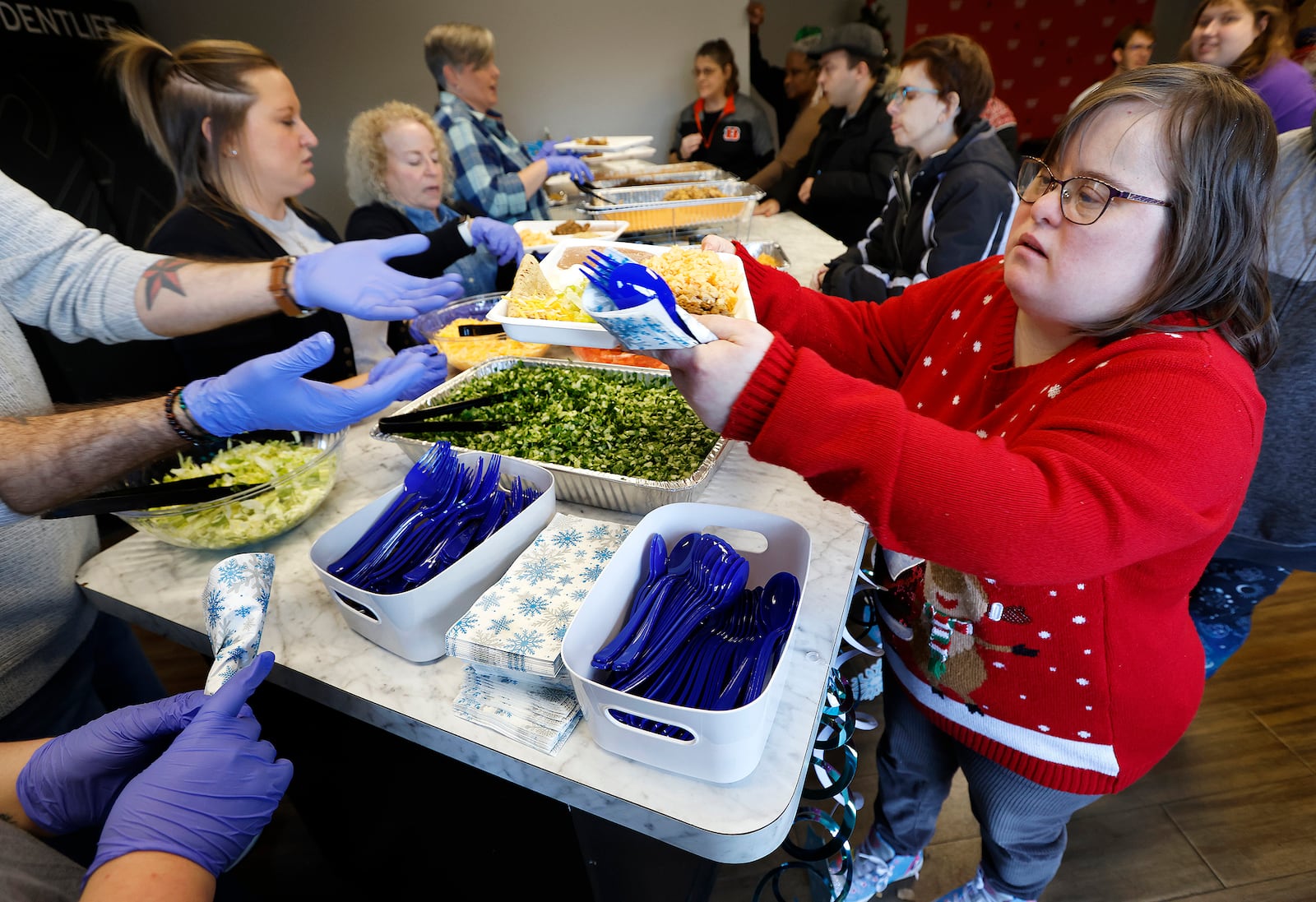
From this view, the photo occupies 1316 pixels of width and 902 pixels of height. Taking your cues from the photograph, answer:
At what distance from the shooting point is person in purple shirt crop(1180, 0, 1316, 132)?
2645 mm

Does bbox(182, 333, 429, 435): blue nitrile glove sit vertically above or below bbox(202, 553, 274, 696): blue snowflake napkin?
above

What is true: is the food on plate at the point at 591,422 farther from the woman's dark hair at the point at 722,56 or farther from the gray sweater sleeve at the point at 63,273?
the woman's dark hair at the point at 722,56

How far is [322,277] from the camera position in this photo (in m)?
1.58

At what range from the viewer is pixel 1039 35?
816 cm

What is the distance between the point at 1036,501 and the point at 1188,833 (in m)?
1.94

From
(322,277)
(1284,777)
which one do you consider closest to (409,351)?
(322,277)

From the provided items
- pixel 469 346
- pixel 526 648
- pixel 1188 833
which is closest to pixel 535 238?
pixel 469 346

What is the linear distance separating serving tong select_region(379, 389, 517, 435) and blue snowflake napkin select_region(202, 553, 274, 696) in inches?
18.6

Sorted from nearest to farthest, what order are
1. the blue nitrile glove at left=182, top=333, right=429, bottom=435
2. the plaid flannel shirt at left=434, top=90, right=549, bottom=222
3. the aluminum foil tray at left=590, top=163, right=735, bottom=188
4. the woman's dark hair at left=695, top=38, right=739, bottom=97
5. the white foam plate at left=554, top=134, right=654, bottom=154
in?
the blue nitrile glove at left=182, top=333, right=429, bottom=435 < the plaid flannel shirt at left=434, top=90, right=549, bottom=222 < the aluminum foil tray at left=590, top=163, right=735, bottom=188 < the white foam plate at left=554, top=134, right=654, bottom=154 < the woman's dark hair at left=695, top=38, right=739, bottom=97

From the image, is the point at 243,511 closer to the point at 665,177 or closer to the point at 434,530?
the point at 434,530

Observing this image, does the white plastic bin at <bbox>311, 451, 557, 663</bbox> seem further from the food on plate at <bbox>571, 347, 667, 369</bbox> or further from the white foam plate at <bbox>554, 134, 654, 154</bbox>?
the white foam plate at <bbox>554, 134, 654, 154</bbox>

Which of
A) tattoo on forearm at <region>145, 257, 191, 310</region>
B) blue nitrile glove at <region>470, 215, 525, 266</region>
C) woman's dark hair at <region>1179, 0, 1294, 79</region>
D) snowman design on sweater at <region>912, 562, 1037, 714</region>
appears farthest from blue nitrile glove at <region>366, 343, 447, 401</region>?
woman's dark hair at <region>1179, 0, 1294, 79</region>

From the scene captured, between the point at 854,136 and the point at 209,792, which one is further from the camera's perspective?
the point at 854,136

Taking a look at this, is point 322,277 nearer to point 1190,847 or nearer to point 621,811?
point 621,811
